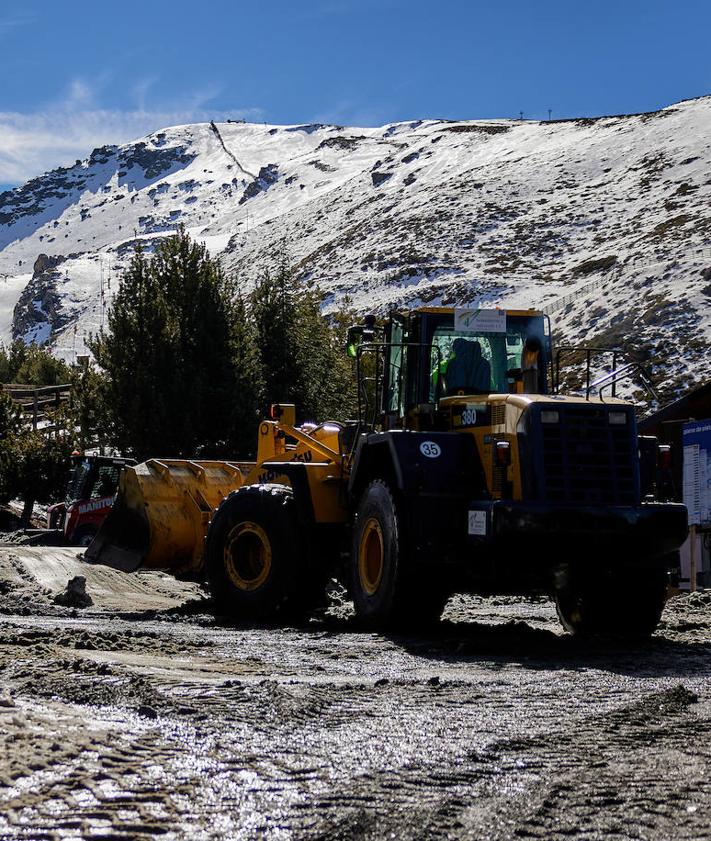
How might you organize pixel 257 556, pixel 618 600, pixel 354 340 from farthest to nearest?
pixel 257 556 < pixel 354 340 < pixel 618 600

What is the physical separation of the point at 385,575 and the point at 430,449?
1.25m

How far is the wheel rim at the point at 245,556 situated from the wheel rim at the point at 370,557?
1.66 metres

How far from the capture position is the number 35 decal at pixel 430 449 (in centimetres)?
1126

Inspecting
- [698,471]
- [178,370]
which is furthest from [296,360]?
[698,471]

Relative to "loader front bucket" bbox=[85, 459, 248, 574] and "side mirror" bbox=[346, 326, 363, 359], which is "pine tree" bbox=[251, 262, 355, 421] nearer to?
"loader front bucket" bbox=[85, 459, 248, 574]

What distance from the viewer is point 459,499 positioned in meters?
11.2

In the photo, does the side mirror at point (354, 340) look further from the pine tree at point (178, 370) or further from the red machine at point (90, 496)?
the pine tree at point (178, 370)

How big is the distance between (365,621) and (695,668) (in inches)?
136

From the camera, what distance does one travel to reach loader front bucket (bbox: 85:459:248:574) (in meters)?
14.8

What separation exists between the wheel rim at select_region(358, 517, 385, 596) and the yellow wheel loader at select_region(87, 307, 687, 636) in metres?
0.02

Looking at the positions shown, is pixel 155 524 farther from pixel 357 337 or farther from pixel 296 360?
pixel 296 360

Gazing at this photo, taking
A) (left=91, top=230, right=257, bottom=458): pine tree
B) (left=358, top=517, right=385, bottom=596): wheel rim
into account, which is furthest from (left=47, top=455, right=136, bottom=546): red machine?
(left=358, top=517, right=385, bottom=596): wheel rim

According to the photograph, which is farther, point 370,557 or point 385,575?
point 370,557

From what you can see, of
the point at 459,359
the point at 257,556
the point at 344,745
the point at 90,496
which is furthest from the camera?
the point at 90,496
